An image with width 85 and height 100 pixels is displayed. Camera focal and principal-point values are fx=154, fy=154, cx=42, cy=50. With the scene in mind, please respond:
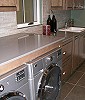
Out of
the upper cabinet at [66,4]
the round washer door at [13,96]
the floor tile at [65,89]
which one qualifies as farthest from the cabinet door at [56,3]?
the round washer door at [13,96]

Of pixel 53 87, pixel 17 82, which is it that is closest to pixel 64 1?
Answer: pixel 53 87

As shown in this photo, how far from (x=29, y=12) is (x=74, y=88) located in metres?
1.60

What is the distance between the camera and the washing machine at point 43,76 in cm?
147

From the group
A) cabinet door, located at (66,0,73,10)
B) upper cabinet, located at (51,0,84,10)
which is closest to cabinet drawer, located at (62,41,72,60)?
upper cabinet, located at (51,0,84,10)

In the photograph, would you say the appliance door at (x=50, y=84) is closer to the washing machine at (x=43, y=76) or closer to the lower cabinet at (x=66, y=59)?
the washing machine at (x=43, y=76)

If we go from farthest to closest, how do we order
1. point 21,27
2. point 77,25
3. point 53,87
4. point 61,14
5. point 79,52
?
point 77,25, point 61,14, point 79,52, point 21,27, point 53,87

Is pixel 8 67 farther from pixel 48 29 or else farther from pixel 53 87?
pixel 48 29

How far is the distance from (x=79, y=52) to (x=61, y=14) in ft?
3.50

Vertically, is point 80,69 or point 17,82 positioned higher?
point 17,82

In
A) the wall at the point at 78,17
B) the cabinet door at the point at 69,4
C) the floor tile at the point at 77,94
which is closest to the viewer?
the floor tile at the point at 77,94

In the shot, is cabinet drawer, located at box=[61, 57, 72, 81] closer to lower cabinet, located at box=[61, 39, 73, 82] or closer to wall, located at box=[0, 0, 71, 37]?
lower cabinet, located at box=[61, 39, 73, 82]

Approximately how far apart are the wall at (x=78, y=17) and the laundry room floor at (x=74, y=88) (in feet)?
5.02

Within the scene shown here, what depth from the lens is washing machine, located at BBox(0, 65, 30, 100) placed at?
116 centimetres

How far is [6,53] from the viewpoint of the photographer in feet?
4.67
